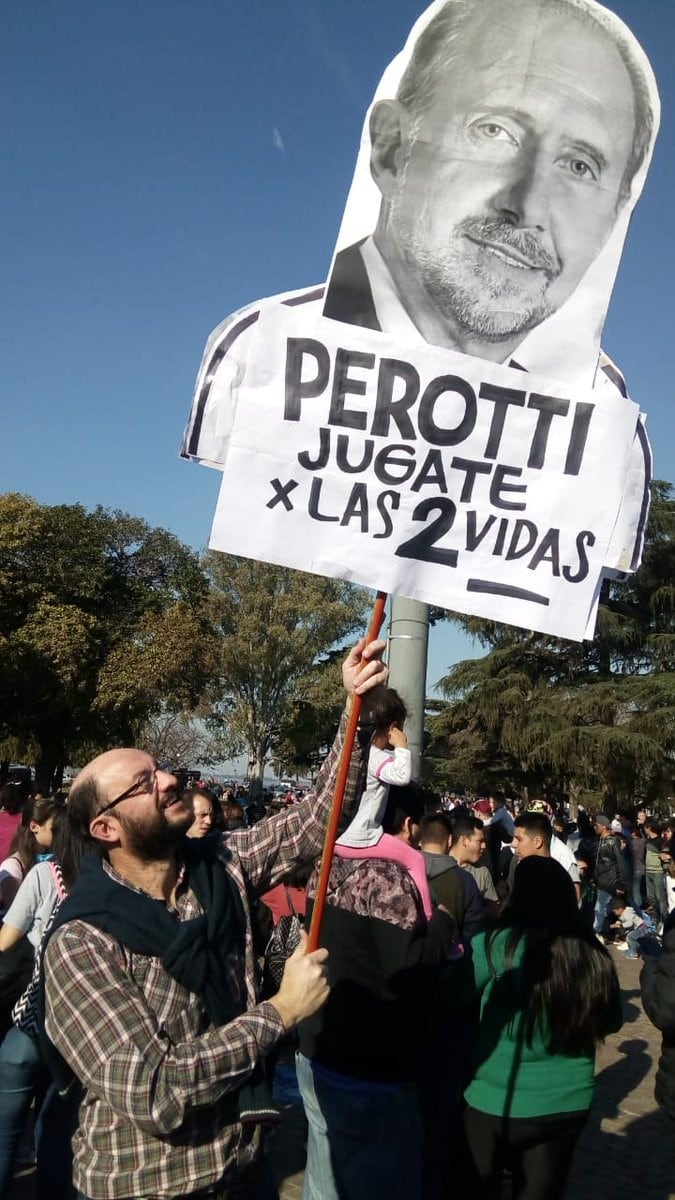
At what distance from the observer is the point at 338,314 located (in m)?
2.92

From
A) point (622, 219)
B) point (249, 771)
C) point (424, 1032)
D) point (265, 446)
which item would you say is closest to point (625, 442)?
point (622, 219)

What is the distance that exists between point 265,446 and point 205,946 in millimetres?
1337

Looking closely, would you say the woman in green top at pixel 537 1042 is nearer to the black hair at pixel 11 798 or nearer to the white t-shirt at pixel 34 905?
the white t-shirt at pixel 34 905

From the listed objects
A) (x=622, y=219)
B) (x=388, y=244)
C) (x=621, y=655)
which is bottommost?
(x=388, y=244)

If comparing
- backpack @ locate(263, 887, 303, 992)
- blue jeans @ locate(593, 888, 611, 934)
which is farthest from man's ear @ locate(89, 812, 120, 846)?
blue jeans @ locate(593, 888, 611, 934)

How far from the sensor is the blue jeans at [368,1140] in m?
3.20

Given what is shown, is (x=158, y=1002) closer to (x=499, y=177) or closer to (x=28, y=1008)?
(x=28, y=1008)

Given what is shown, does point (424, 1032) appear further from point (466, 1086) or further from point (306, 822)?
point (306, 822)

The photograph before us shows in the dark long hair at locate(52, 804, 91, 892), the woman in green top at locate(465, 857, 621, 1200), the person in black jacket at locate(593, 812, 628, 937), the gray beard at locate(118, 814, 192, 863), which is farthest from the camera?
the person in black jacket at locate(593, 812, 628, 937)

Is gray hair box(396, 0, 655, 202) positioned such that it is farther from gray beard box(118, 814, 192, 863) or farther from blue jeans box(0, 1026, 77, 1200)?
blue jeans box(0, 1026, 77, 1200)

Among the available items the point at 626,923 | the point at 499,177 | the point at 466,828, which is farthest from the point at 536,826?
the point at 626,923

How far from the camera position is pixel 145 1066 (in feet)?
7.08

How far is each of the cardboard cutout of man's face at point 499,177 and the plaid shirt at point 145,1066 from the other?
1852 mm

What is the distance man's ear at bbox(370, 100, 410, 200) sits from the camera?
294cm
